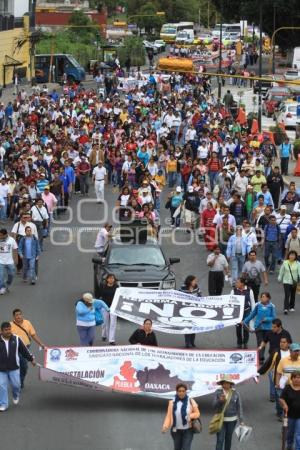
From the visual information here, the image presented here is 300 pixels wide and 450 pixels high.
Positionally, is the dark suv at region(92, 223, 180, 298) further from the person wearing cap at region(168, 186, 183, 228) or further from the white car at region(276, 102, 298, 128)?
the white car at region(276, 102, 298, 128)

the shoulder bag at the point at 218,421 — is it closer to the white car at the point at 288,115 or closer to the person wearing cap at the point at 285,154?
the person wearing cap at the point at 285,154

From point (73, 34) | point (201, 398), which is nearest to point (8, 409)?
point (201, 398)

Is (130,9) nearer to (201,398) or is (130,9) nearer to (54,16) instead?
(54,16)

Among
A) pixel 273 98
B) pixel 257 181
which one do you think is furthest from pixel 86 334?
pixel 273 98

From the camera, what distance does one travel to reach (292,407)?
50.4 ft

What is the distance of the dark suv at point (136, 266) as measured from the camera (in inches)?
900

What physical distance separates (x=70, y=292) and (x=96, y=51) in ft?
219

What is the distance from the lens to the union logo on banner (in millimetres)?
17734

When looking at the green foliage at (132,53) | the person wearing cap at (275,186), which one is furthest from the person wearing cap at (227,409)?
the green foliage at (132,53)

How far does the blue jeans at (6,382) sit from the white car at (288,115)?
125 ft

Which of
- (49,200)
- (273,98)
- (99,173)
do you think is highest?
(49,200)

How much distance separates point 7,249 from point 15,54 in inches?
2100


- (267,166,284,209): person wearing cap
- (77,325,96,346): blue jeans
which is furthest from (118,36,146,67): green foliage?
(77,325,96,346): blue jeans

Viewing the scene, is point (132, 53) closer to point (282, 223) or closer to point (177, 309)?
point (282, 223)
